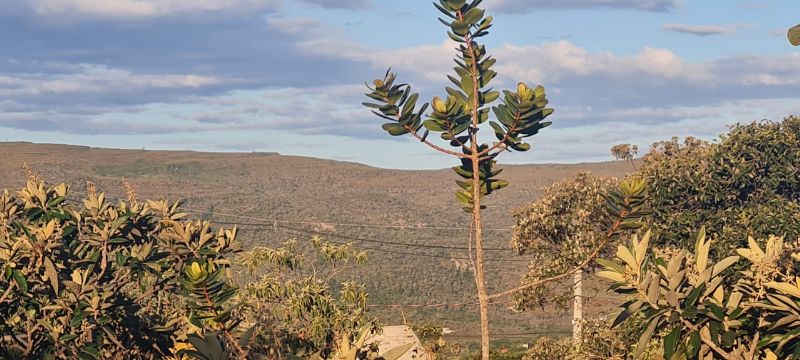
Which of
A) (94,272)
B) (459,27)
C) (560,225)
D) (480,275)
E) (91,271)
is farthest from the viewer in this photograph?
(560,225)

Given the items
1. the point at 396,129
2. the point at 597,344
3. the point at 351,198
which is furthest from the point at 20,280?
the point at 351,198

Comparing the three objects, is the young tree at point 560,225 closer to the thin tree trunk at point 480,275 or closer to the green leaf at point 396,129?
the thin tree trunk at point 480,275

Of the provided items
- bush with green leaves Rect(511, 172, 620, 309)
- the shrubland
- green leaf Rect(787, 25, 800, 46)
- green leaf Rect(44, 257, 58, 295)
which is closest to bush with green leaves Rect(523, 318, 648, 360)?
bush with green leaves Rect(511, 172, 620, 309)

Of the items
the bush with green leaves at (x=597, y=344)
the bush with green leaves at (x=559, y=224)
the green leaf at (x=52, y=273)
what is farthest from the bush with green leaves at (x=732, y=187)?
the green leaf at (x=52, y=273)

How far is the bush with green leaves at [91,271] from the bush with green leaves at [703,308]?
5165 millimetres

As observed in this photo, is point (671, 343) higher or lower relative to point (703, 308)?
lower

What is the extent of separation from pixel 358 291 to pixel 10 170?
101568 millimetres

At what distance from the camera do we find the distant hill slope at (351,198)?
86.7 m

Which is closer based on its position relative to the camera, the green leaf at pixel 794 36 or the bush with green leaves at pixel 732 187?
the green leaf at pixel 794 36

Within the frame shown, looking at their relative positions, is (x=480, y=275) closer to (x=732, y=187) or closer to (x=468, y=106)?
(x=468, y=106)

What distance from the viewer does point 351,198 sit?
390ft

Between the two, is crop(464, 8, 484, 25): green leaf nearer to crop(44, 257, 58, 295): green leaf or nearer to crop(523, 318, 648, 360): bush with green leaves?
crop(44, 257, 58, 295): green leaf

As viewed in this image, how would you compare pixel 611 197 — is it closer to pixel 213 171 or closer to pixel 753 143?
pixel 753 143

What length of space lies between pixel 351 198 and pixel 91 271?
10749 centimetres
